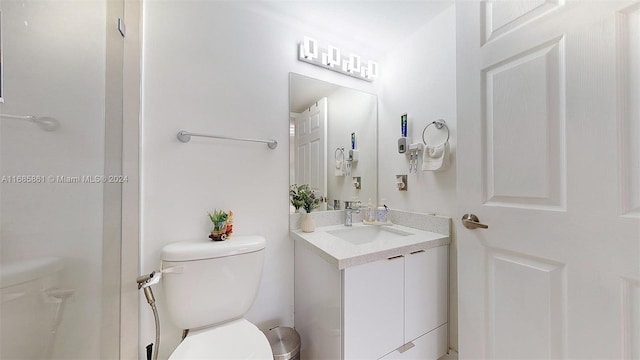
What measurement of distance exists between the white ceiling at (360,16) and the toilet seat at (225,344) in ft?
6.08

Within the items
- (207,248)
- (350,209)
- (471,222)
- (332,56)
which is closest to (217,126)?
(207,248)

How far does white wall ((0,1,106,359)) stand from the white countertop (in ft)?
3.16

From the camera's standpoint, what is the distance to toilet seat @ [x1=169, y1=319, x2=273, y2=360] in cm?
87

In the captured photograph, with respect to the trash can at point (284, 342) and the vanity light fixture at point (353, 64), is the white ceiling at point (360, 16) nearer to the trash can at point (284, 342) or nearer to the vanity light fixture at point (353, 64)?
the vanity light fixture at point (353, 64)

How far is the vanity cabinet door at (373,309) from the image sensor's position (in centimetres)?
99

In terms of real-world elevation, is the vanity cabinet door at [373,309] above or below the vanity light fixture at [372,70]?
below

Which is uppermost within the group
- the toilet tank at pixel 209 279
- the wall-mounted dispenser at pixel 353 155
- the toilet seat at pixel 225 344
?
the wall-mounted dispenser at pixel 353 155

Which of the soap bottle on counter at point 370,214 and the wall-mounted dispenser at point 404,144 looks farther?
the soap bottle on counter at point 370,214

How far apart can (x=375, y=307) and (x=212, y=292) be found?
0.79m

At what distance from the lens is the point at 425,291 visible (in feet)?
4.05

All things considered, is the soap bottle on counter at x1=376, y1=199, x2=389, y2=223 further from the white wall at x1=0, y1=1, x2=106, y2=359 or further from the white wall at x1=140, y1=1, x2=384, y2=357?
the white wall at x1=0, y1=1, x2=106, y2=359

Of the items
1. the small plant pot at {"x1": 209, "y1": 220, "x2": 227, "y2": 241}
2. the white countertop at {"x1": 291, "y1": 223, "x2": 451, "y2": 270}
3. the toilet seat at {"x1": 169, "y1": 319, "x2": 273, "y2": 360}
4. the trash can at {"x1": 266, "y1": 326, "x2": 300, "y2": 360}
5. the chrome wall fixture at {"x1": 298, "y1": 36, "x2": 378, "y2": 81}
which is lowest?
the trash can at {"x1": 266, "y1": 326, "x2": 300, "y2": 360}

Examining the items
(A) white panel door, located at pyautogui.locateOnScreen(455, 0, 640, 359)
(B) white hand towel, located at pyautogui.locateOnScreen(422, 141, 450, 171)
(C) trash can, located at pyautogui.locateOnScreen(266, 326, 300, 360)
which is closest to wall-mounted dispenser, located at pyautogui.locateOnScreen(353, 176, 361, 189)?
(B) white hand towel, located at pyautogui.locateOnScreen(422, 141, 450, 171)

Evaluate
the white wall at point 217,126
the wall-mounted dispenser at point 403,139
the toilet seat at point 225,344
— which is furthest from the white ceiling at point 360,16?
the toilet seat at point 225,344
